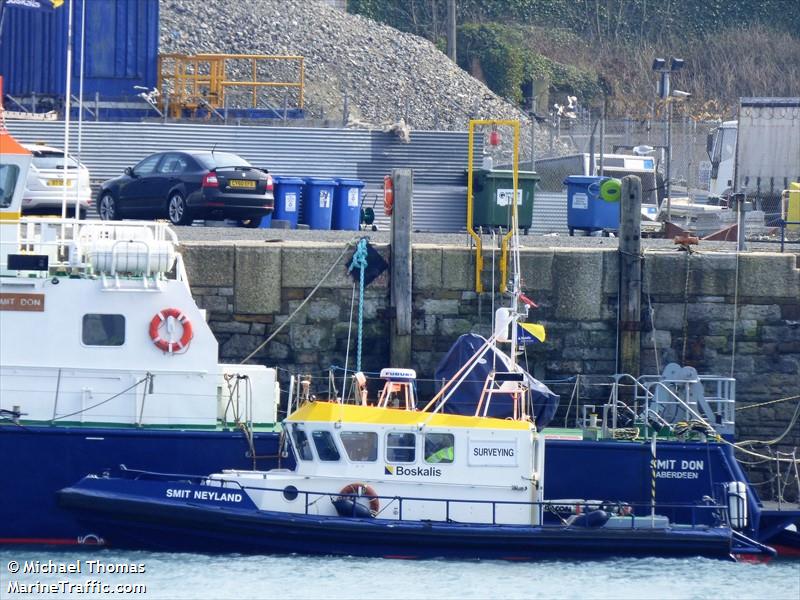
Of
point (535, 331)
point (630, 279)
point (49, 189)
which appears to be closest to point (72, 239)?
point (535, 331)

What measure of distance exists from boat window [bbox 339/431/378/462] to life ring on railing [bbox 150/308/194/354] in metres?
1.96

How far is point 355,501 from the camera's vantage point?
1402cm

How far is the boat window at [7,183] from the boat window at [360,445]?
14.1 ft

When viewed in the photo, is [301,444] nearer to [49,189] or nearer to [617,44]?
[49,189]

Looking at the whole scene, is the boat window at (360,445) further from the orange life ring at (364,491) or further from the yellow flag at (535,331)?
the yellow flag at (535,331)

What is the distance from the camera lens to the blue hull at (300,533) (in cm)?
1380

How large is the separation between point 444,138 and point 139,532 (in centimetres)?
1442

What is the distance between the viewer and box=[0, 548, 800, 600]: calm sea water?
42.5 feet

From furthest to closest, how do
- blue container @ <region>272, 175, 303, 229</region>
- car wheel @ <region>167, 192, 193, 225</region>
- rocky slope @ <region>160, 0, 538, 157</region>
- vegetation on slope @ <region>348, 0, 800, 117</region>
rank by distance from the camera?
vegetation on slope @ <region>348, 0, 800, 117</region>, rocky slope @ <region>160, 0, 538, 157</region>, blue container @ <region>272, 175, 303, 229</region>, car wheel @ <region>167, 192, 193, 225</region>

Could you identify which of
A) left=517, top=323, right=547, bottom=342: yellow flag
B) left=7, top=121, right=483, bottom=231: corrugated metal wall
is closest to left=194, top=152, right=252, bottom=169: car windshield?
left=7, top=121, right=483, bottom=231: corrugated metal wall

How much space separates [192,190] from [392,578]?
333 inches

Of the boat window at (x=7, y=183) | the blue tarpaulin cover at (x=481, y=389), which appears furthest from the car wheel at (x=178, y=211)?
the blue tarpaulin cover at (x=481, y=389)

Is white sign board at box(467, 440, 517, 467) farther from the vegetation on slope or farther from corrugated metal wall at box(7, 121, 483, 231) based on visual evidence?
the vegetation on slope

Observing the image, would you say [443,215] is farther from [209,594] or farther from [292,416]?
[209,594]
